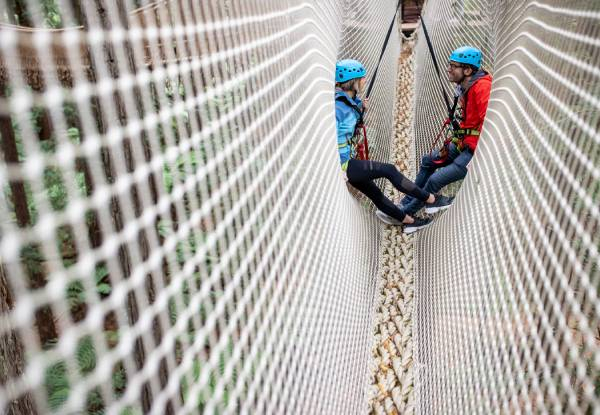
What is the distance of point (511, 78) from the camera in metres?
1.26

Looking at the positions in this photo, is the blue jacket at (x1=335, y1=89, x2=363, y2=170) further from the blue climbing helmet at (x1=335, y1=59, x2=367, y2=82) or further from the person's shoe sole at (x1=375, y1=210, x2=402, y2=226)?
the person's shoe sole at (x1=375, y1=210, x2=402, y2=226)

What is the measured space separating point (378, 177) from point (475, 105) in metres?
0.47

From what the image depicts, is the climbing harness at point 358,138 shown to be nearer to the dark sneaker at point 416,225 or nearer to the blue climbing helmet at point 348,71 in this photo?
the blue climbing helmet at point 348,71

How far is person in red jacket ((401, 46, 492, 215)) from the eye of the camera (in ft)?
6.29

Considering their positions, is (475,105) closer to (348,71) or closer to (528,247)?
(348,71)

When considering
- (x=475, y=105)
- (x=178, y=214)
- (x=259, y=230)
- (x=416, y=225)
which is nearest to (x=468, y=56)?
(x=475, y=105)

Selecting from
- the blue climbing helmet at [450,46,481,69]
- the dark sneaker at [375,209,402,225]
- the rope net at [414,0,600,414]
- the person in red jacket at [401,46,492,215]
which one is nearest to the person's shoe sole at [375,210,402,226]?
the dark sneaker at [375,209,402,225]

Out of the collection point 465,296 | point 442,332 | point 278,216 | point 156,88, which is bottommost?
point 442,332

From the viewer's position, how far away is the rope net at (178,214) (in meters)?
0.40

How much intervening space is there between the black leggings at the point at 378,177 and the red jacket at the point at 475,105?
291 mm

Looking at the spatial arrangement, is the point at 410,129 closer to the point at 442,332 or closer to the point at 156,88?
the point at 442,332

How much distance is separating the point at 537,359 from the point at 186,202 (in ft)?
1.93

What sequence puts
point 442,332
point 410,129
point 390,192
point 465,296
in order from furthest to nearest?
point 410,129 → point 390,192 → point 442,332 → point 465,296

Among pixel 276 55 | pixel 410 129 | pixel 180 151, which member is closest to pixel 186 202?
pixel 180 151
